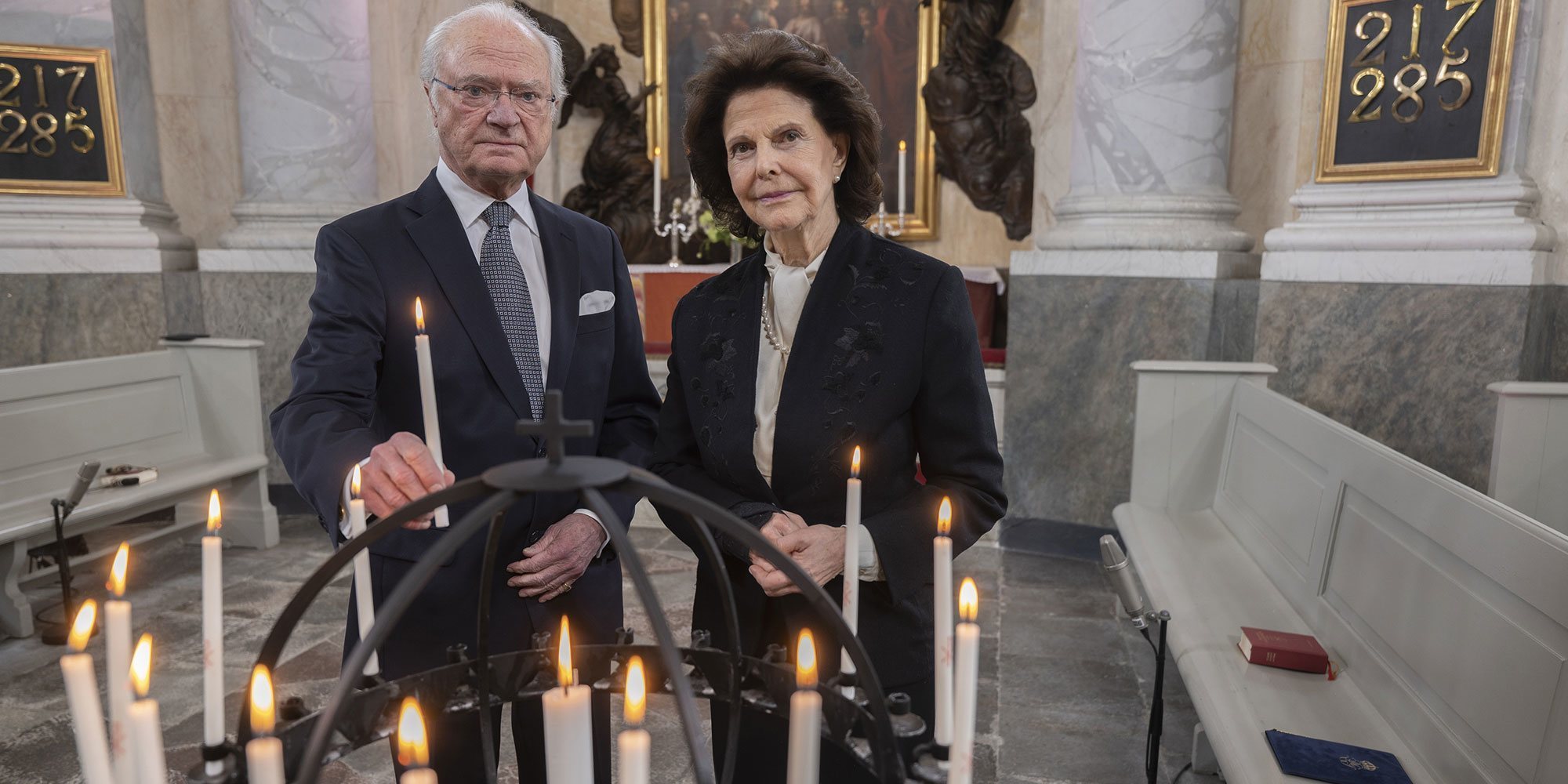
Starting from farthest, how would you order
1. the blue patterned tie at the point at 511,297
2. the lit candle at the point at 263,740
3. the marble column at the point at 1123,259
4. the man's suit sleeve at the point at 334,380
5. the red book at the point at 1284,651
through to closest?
the marble column at the point at 1123,259, the red book at the point at 1284,651, the blue patterned tie at the point at 511,297, the man's suit sleeve at the point at 334,380, the lit candle at the point at 263,740

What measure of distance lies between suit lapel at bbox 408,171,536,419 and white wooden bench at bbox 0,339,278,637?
3.11 meters

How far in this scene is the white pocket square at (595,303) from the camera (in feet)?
6.19

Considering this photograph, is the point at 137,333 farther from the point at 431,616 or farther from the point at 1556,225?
the point at 1556,225

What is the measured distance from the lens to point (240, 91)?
5832 mm

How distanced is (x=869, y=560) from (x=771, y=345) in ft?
1.35

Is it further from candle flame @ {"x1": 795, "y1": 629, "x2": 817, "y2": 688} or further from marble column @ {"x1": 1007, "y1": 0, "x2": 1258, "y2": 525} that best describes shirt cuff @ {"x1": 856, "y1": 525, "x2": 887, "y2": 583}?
marble column @ {"x1": 1007, "y1": 0, "x2": 1258, "y2": 525}

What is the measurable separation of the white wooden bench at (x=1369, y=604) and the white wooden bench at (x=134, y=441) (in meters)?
4.19

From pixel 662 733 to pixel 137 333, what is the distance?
438 centimetres

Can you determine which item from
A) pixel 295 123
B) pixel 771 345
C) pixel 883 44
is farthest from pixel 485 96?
pixel 883 44

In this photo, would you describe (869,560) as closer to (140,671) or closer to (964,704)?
(964,704)

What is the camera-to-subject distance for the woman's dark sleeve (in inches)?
62.7

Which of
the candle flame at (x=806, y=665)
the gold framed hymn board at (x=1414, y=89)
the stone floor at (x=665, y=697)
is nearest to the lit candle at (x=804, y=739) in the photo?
the candle flame at (x=806, y=665)

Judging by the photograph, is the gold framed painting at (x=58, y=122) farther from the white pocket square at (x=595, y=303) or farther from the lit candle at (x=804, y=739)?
the lit candle at (x=804, y=739)

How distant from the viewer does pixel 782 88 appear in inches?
64.6
